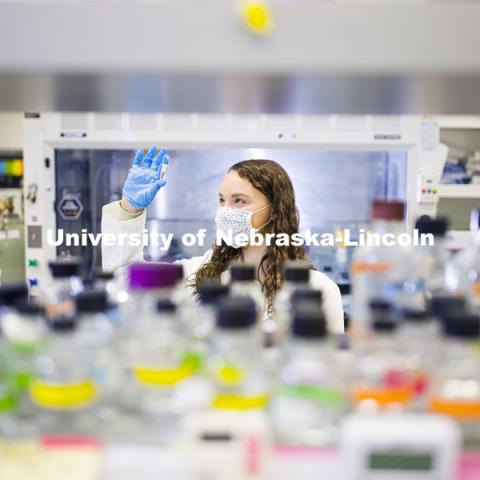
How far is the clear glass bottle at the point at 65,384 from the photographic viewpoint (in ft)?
2.02

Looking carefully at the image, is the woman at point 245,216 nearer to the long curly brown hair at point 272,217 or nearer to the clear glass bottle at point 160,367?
the long curly brown hair at point 272,217

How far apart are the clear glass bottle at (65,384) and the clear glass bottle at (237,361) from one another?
0.15m

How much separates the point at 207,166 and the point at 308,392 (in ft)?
9.68

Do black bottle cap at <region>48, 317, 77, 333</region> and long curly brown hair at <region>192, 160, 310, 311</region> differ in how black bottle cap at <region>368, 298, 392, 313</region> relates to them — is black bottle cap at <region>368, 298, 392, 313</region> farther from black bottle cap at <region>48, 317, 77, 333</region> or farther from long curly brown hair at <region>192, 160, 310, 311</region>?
long curly brown hair at <region>192, 160, 310, 311</region>

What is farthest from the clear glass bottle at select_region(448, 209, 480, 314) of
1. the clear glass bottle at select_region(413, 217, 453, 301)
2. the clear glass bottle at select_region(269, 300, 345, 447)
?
the clear glass bottle at select_region(269, 300, 345, 447)

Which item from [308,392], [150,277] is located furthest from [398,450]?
[150,277]

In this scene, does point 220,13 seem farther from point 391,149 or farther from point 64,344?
point 391,149

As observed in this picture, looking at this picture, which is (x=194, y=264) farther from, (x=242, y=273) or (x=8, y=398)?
(x=8, y=398)

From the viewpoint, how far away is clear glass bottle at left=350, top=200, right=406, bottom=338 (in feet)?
2.54

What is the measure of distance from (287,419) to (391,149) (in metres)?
2.56

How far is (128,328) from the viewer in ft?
2.46

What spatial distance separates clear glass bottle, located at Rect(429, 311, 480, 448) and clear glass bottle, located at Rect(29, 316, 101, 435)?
0.41m

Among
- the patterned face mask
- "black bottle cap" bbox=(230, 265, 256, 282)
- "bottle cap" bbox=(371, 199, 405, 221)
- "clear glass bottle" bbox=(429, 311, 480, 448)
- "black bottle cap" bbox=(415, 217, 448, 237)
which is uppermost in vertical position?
"bottle cap" bbox=(371, 199, 405, 221)

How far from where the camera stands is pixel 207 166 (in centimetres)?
348
